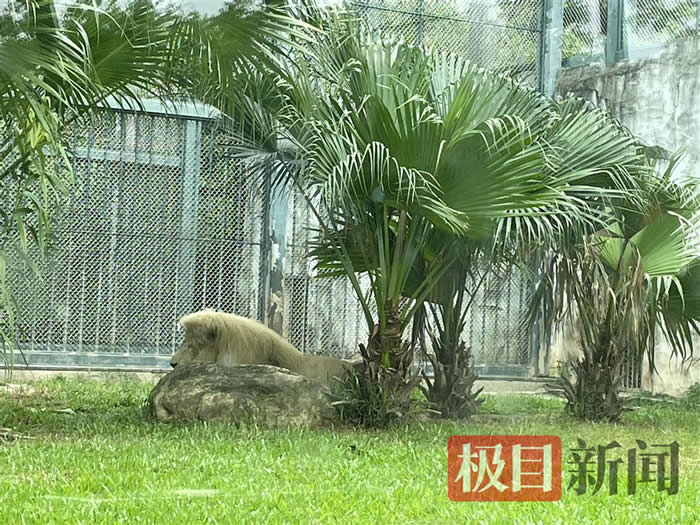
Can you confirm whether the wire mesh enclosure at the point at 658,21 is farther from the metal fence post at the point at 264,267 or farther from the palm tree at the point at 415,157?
the metal fence post at the point at 264,267

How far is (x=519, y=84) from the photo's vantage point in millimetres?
3936

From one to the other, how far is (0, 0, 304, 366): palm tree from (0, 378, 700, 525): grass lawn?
710mm

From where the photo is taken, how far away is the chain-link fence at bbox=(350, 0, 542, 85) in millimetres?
4656

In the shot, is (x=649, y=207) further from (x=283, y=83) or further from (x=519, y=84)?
(x=283, y=83)

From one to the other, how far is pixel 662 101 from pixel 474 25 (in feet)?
5.62

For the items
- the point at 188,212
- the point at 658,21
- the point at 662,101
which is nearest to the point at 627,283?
the point at 662,101

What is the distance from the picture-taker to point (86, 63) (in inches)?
113

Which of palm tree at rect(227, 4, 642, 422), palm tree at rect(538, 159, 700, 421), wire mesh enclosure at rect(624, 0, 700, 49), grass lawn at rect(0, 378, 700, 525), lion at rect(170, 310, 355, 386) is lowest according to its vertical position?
grass lawn at rect(0, 378, 700, 525)

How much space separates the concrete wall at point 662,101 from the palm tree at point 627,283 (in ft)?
0.44

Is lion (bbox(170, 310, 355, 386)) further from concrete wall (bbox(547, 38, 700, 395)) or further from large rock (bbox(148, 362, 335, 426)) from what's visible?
concrete wall (bbox(547, 38, 700, 395))

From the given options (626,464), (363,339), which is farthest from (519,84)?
(626,464)

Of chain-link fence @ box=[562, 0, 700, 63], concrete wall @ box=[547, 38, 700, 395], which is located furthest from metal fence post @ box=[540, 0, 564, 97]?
chain-link fence @ box=[562, 0, 700, 63]

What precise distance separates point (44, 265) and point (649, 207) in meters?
2.85

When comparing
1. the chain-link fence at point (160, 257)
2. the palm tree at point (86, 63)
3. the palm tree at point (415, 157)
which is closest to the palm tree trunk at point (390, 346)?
the palm tree at point (415, 157)
